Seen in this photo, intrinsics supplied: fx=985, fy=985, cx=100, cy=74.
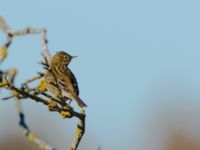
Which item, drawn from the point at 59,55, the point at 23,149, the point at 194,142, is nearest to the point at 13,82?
the point at 59,55

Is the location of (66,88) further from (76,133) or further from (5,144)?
(5,144)

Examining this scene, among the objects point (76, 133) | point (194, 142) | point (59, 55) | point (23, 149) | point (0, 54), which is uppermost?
point (0, 54)

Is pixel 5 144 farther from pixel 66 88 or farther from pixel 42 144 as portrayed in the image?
pixel 42 144

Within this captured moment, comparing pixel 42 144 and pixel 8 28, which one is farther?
pixel 8 28

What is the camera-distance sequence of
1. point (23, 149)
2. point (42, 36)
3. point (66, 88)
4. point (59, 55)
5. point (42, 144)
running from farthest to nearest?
point (23, 149) < point (59, 55) < point (66, 88) < point (42, 36) < point (42, 144)

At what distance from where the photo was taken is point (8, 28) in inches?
207

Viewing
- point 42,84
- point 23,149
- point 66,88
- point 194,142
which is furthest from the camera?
point 23,149

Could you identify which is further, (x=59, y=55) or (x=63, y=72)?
(x=59, y=55)

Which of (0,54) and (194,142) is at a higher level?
(0,54)

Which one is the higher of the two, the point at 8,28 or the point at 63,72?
the point at 8,28

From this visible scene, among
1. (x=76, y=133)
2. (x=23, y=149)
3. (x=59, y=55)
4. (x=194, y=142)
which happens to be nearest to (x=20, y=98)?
(x=76, y=133)

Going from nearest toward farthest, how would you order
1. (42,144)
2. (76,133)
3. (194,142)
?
(42,144) → (76,133) → (194,142)

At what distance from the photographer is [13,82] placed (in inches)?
205

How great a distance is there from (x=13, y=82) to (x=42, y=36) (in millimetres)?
296
